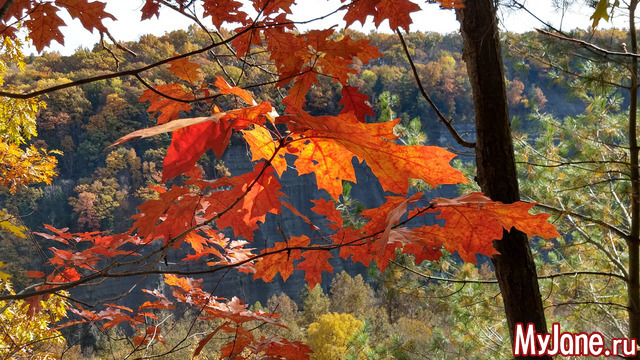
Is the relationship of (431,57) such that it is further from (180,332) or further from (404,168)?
(404,168)

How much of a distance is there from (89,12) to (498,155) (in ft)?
2.92

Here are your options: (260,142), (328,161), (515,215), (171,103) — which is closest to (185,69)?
(171,103)

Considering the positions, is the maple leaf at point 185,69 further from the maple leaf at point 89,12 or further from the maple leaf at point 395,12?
the maple leaf at point 395,12

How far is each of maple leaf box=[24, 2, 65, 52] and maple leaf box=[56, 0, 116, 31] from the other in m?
0.08

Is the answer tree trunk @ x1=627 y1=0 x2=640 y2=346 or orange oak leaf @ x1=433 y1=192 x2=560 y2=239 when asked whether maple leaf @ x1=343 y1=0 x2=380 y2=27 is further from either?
tree trunk @ x1=627 y1=0 x2=640 y2=346

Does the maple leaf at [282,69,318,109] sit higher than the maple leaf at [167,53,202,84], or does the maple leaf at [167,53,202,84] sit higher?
the maple leaf at [167,53,202,84]

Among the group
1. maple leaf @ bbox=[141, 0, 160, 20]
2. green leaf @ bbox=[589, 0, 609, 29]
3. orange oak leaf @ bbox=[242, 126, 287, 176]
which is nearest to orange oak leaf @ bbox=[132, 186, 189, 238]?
orange oak leaf @ bbox=[242, 126, 287, 176]

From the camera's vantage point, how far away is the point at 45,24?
0.80m

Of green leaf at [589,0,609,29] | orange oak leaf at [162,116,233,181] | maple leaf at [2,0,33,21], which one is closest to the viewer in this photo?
orange oak leaf at [162,116,233,181]

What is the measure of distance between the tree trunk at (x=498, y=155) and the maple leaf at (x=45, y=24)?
0.89 metres

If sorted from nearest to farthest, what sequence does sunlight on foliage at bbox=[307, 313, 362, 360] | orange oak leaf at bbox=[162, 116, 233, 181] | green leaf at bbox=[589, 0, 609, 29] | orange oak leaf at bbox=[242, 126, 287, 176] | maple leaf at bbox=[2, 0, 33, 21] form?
1. orange oak leaf at bbox=[162, 116, 233, 181]
2. green leaf at bbox=[589, 0, 609, 29]
3. orange oak leaf at bbox=[242, 126, 287, 176]
4. maple leaf at bbox=[2, 0, 33, 21]
5. sunlight on foliage at bbox=[307, 313, 362, 360]

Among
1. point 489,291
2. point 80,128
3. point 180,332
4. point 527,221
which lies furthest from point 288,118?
point 80,128

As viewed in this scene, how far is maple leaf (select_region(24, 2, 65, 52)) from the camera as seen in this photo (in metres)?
0.77

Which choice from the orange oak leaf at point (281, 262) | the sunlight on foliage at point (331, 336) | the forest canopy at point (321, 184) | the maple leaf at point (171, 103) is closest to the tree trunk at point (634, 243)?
the forest canopy at point (321, 184)
